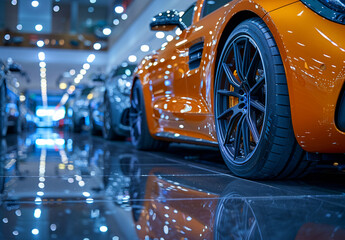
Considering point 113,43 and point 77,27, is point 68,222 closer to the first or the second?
point 113,43

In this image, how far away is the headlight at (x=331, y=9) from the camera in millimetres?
1926

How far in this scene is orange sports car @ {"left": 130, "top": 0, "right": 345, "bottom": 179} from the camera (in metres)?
1.95

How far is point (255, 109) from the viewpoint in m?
2.40

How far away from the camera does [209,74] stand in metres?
2.91

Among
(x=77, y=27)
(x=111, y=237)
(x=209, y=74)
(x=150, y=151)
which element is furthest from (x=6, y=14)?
(x=111, y=237)

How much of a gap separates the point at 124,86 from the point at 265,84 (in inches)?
176

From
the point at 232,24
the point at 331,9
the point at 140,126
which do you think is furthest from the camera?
the point at 140,126

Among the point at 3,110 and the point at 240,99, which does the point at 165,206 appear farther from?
the point at 3,110

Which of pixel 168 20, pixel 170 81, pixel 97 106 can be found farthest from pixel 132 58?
pixel 170 81

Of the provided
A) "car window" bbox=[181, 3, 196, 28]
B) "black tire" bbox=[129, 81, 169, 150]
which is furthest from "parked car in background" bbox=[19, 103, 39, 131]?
"car window" bbox=[181, 3, 196, 28]

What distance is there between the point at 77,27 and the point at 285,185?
25.8 m

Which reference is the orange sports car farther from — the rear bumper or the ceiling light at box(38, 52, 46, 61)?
the ceiling light at box(38, 52, 46, 61)

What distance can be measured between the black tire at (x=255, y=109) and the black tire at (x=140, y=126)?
1905mm

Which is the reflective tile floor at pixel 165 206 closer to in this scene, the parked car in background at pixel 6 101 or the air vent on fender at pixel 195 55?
the air vent on fender at pixel 195 55
